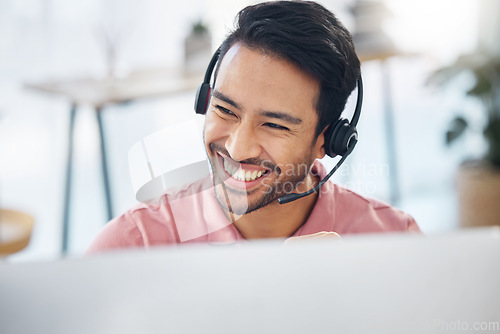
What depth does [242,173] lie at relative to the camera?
2.67 feet

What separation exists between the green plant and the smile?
3.60 ft

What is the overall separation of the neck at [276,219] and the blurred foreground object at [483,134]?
0.94m

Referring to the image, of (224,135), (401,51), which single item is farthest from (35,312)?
(401,51)

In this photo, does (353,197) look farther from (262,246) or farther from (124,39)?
(124,39)

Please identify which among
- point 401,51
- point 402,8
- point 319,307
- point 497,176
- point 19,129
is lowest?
point 319,307

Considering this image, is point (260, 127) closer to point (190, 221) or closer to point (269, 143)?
point (269, 143)

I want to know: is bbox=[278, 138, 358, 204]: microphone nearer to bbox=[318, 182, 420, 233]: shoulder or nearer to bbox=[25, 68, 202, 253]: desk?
bbox=[318, 182, 420, 233]: shoulder

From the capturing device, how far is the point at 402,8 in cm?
121

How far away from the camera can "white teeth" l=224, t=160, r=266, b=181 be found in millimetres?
806

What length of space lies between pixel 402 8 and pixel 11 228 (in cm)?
116

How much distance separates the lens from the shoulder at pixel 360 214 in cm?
84

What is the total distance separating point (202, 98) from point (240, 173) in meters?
0.15

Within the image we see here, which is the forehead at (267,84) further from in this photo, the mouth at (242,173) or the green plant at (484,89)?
the green plant at (484,89)

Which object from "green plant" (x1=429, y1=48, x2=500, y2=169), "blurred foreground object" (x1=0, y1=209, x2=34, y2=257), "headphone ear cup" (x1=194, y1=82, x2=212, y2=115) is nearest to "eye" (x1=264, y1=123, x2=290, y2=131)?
"headphone ear cup" (x1=194, y1=82, x2=212, y2=115)
